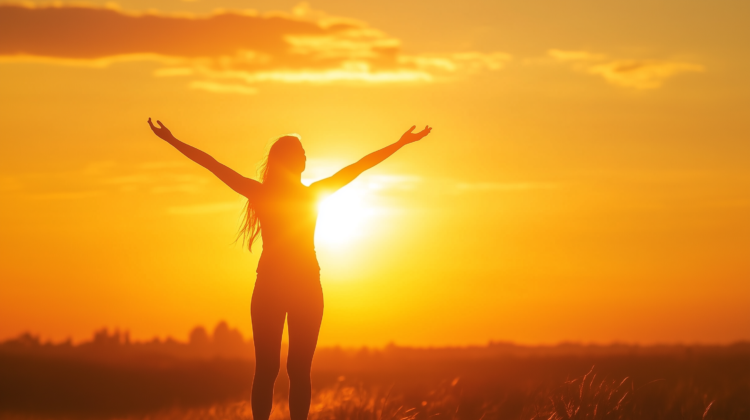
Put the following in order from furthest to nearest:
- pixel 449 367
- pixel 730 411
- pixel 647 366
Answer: pixel 449 367 → pixel 647 366 → pixel 730 411

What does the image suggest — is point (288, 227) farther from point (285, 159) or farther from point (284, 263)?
point (285, 159)

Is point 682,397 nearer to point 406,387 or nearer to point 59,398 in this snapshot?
point 406,387

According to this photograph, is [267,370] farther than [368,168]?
No

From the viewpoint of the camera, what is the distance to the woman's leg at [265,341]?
378 inches

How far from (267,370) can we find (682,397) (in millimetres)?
7579

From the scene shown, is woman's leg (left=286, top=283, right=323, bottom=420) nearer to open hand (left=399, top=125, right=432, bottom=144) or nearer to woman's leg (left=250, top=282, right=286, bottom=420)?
woman's leg (left=250, top=282, right=286, bottom=420)

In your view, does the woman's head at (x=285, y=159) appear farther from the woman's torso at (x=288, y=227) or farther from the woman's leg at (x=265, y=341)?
the woman's leg at (x=265, y=341)

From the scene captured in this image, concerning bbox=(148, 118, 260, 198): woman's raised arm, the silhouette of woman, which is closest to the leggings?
the silhouette of woman

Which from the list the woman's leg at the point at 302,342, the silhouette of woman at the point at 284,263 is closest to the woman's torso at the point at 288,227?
the silhouette of woman at the point at 284,263

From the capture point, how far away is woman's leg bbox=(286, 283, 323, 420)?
9.70 m

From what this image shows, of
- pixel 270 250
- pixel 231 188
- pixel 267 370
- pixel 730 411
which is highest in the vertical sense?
pixel 231 188

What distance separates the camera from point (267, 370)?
381 inches

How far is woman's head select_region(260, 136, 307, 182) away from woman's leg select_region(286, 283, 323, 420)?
4.30 ft

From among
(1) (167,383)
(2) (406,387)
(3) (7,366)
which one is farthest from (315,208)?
(3) (7,366)
